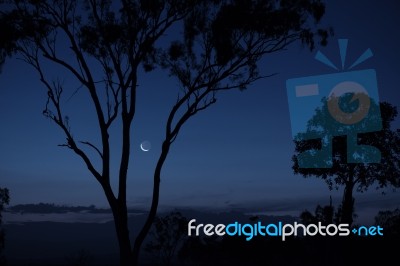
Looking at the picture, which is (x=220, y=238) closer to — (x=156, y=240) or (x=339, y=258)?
(x=156, y=240)

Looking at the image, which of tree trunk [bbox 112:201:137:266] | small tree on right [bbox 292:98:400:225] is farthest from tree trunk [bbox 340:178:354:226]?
tree trunk [bbox 112:201:137:266]

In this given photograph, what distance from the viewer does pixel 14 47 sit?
17.0m

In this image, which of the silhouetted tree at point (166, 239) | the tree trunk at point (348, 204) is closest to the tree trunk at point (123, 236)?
Result: the tree trunk at point (348, 204)

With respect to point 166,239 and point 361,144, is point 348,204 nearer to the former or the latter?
point 361,144

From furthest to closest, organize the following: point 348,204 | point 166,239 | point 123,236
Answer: point 166,239 < point 348,204 < point 123,236

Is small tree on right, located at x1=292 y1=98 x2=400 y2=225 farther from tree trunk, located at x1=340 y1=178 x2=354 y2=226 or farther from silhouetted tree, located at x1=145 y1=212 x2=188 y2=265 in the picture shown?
silhouetted tree, located at x1=145 y1=212 x2=188 y2=265

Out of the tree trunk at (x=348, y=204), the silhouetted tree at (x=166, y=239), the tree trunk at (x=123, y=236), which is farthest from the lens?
the silhouetted tree at (x=166, y=239)

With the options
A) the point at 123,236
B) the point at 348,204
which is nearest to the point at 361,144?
the point at 348,204

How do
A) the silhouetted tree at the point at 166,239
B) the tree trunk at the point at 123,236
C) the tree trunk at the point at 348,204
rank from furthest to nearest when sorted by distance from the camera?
1. the silhouetted tree at the point at 166,239
2. the tree trunk at the point at 348,204
3. the tree trunk at the point at 123,236

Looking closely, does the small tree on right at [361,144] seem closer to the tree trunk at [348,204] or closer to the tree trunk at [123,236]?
the tree trunk at [348,204]

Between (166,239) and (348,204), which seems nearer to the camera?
(348,204)

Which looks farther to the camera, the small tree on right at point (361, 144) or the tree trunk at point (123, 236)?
the small tree on right at point (361, 144)

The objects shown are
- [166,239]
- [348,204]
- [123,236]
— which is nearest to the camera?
[123,236]

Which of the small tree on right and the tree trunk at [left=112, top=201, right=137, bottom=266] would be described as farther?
the small tree on right
